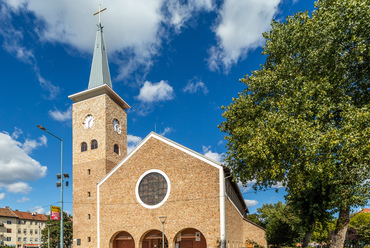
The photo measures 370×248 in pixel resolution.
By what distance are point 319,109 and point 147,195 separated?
16643 millimetres

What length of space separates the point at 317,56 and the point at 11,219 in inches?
3153

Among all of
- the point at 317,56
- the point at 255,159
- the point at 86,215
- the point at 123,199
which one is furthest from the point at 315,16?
the point at 86,215

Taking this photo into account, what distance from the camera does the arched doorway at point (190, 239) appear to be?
2197cm

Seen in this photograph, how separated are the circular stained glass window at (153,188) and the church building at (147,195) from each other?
0.09 m

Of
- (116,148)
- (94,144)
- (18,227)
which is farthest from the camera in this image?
(18,227)

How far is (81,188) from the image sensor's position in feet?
92.4

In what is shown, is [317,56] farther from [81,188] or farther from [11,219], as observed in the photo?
[11,219]

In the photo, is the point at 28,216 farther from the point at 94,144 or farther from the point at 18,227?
the point at 94,144

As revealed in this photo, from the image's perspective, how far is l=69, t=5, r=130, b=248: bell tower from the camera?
87.5 ft

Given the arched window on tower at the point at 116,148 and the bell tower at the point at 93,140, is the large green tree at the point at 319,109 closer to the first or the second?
the bell tower at the point at 93,140

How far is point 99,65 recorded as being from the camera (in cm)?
3350

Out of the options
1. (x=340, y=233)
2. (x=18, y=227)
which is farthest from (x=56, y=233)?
(x=340, y=233)

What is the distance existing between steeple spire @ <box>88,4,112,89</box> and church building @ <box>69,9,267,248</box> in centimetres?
266

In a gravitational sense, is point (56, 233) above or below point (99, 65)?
below
